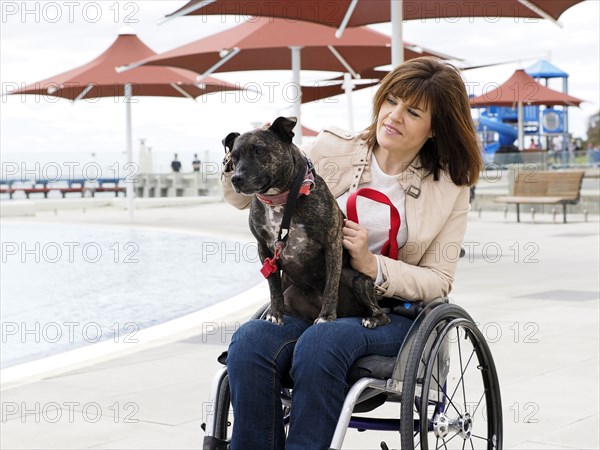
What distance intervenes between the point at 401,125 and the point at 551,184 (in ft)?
47.3

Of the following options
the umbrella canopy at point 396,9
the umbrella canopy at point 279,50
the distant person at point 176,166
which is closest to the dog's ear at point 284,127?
the umbrella canopy at point 396,9

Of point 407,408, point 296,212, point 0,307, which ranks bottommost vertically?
point 0,307

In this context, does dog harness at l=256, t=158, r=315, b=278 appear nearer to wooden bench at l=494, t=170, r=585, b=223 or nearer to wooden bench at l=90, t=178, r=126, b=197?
wooden bench at l=494, t=170, r=585, b=223

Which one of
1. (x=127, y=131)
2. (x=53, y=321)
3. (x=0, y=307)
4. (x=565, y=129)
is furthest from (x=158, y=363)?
→ (x=565, y=129)

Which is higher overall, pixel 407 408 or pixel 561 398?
pixel 407 408

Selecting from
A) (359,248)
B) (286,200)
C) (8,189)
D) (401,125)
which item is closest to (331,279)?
(359,248)

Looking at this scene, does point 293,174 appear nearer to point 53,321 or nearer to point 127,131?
point 53,321

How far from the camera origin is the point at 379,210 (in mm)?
3176

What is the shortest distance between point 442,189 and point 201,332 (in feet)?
13.2

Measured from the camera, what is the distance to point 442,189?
321cm

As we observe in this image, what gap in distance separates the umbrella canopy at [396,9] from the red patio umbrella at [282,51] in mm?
2527

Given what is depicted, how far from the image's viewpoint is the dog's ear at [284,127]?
9.17 ft

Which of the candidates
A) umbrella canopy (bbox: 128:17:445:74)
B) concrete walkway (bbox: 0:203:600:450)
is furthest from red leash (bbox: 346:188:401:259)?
umbrella canopy (bbox: 128:17:445:74)

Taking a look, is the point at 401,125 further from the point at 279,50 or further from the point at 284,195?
the point at 279,50
